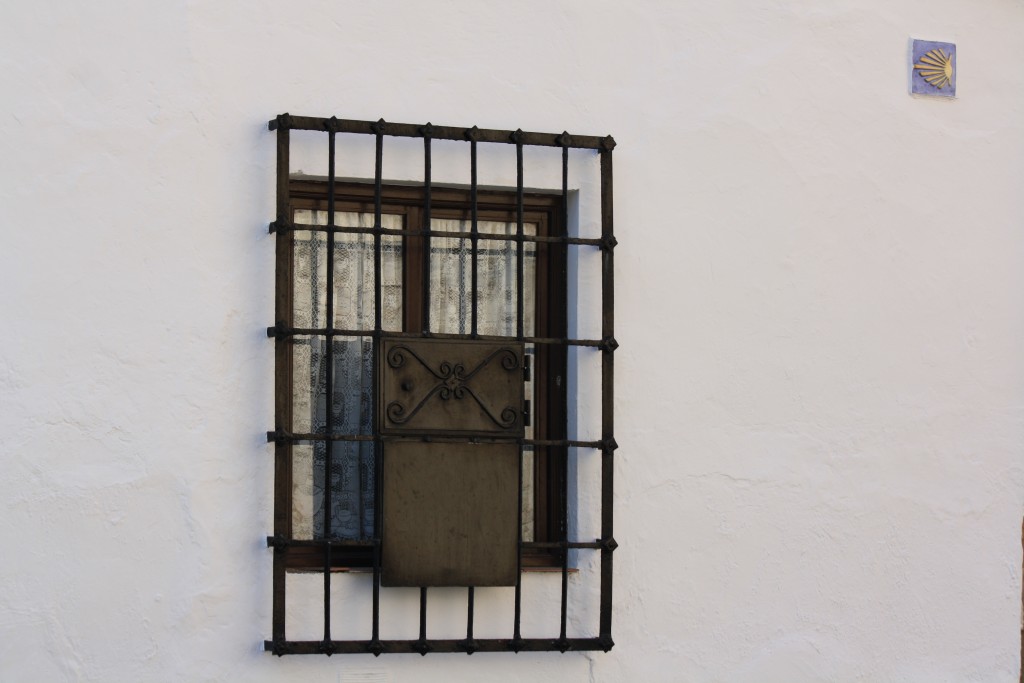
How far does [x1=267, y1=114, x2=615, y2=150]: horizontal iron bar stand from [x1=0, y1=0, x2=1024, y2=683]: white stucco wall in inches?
2.5

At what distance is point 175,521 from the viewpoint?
3.62 meters

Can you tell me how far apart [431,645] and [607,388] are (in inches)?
32.6

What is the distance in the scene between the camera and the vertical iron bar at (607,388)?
Answer: 3838 millimetres

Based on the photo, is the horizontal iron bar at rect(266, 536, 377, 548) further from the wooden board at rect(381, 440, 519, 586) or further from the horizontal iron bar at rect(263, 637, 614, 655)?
the horizontal iron bar at rect(263, 637, 614, 655)

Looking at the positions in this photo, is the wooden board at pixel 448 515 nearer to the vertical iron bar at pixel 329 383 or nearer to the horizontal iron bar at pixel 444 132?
the vertical iron bar at pixel 329 383

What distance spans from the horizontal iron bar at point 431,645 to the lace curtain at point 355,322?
288mm

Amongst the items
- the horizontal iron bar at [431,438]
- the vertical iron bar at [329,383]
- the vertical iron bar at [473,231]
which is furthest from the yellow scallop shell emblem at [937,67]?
the vertical iron bar at [329,383]

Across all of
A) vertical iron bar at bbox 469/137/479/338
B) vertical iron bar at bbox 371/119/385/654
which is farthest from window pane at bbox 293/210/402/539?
vertical iron bar at bbox 469/137/479/338

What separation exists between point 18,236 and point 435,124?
1.12m

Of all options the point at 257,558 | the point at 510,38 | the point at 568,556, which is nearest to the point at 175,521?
the point at 257,558

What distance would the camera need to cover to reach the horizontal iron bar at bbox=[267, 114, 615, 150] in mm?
3734

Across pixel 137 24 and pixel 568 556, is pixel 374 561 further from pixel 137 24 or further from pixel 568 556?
pixel 137 24

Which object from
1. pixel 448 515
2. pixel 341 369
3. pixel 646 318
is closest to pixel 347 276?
pixel 341 369

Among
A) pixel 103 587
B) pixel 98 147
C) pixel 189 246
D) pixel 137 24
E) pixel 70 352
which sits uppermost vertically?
pixel 137 24
